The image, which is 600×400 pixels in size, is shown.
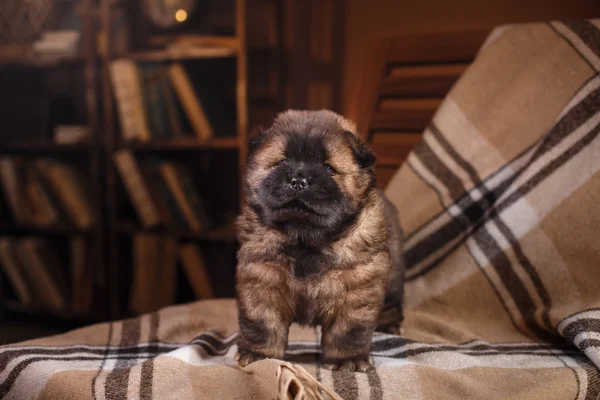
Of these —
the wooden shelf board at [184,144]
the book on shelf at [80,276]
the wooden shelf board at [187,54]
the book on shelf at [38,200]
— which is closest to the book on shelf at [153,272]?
the book on shelf at [80,276]

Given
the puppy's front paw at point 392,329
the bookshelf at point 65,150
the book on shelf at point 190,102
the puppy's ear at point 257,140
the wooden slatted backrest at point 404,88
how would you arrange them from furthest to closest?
1. the bookshelf at point 65,150
2. the book on shelf at point 190,102
3. the wooden slatted backrest at point 404,88
4. the puppy's front paw at point 392,329
5. the puppy's ear at point 257,140

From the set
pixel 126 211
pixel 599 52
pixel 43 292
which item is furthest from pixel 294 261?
pixel 43 292

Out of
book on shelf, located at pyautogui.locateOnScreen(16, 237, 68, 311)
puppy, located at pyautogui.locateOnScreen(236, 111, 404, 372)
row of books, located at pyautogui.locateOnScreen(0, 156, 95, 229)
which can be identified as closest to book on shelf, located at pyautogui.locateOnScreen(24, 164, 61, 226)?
row of books, located at pyautogui.locateOnScreen(0, 156, 95, 229)

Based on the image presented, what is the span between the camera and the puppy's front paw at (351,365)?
3.36ft

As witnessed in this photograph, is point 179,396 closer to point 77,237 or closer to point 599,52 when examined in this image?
point 599,52

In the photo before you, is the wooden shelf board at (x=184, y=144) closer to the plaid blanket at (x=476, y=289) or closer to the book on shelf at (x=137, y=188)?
the book on shelf at (x=137, y=188)

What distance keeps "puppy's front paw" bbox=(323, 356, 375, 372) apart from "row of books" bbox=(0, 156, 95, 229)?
1.94 meters

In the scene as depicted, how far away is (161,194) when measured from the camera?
2436 millimetres

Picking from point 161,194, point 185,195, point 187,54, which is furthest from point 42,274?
point 187,54

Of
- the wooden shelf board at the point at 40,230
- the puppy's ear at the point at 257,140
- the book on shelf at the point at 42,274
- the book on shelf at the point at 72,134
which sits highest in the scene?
the puppy's ear at the point at 257,140

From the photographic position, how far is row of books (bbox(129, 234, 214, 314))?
95.5 inches

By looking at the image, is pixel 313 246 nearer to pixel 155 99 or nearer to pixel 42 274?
pixel 155 99

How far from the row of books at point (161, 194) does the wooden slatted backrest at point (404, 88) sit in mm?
903

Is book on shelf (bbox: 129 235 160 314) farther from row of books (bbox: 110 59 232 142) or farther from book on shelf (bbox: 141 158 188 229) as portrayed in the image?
row of books (bbox: 110 59 232 142)
